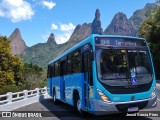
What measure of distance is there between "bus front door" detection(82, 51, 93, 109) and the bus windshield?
60 cm

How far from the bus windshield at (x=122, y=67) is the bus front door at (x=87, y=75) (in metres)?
0.60

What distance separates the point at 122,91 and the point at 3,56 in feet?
131

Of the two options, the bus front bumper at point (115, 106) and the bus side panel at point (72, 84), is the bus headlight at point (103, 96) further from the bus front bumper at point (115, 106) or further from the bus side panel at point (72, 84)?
the bus side panel at point (72, 84)

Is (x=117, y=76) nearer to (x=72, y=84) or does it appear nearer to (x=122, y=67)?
(x=122, y=67)

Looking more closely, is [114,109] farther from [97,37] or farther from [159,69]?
[159,69]

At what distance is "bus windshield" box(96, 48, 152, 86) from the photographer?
1041 cm

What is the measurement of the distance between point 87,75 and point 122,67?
1544 millimetres

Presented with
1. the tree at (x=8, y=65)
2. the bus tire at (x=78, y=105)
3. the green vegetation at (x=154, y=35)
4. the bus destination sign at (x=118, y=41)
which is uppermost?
the green vegetation at (x=154, y=35)

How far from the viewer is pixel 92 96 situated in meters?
10.7

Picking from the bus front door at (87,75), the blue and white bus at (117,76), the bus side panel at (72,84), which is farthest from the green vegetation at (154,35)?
the blue and white bus at (117,76)

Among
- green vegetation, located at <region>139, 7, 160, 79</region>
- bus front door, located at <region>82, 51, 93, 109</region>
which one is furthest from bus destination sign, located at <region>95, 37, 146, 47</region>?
green vegetation, located at <region>139, 7, 160, 79</region>

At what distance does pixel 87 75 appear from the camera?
11.5m

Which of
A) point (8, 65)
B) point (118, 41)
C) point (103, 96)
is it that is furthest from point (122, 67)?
point (8, 65)

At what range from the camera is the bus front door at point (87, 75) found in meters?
11.2
